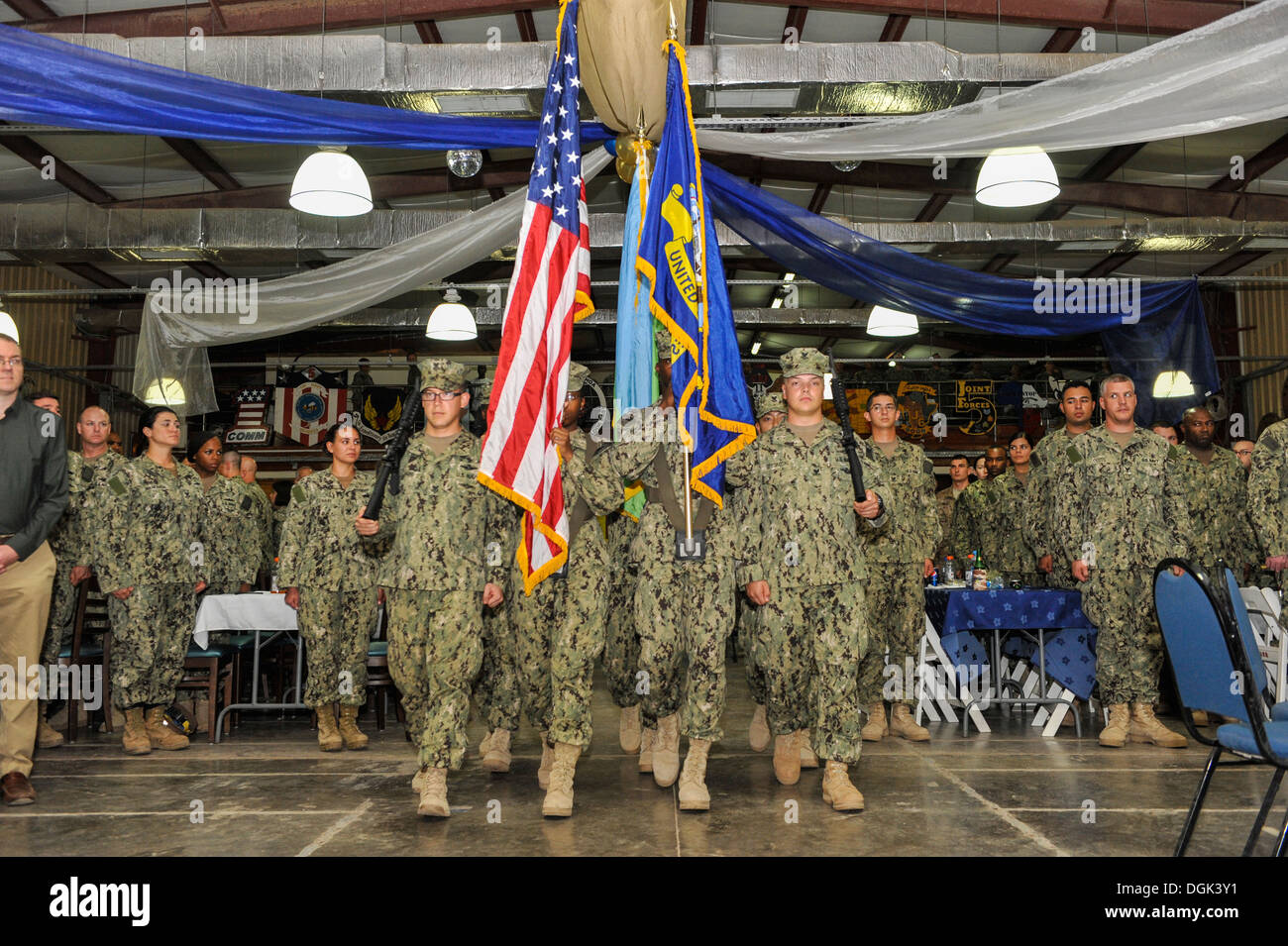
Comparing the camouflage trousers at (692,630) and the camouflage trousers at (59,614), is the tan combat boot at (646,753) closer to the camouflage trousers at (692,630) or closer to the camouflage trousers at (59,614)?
the camouflage trousers at (692,630)

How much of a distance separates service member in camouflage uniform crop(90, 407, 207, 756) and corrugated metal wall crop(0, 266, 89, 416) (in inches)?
364

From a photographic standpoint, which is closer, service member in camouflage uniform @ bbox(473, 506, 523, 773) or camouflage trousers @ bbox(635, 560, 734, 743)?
camouflage trousers @ bbox(635, 560, 734, 743)

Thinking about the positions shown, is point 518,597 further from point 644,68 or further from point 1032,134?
point 1032,134

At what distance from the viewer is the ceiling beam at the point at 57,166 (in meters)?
9.84

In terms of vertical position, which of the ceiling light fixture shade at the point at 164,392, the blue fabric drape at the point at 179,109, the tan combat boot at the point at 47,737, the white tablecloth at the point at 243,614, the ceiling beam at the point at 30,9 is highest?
the ceiling beam at the point at 30,9

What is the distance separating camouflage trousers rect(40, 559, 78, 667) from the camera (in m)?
6.99

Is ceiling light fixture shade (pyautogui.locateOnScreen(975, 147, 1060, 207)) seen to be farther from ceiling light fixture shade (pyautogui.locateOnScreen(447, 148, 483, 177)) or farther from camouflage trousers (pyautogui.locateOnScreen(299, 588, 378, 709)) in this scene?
camouflage trousers (pyautogui.locateOnScreen(299, 588, 378, 709))

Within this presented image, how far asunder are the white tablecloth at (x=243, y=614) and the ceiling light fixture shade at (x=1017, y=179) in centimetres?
590

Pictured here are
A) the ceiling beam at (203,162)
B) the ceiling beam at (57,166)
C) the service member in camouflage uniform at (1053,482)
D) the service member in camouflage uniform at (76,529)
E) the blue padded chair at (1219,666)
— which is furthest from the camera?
the ceiling beam at (203,162)

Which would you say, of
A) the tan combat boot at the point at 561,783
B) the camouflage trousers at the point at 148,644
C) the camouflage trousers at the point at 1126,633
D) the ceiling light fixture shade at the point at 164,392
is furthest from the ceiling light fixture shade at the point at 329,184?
the camouflage trousers at the point at 1126,633

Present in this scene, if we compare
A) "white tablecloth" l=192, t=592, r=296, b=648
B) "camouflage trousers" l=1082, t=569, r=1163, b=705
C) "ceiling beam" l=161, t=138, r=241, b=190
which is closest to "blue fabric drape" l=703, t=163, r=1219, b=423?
"camouflage trousers" l=1082, t=569, r=1163, b=705

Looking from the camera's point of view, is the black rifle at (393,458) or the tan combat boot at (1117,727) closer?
the black rifle at (393,458)

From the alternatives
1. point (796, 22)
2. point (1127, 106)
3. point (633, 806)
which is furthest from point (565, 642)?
point (796, 22)

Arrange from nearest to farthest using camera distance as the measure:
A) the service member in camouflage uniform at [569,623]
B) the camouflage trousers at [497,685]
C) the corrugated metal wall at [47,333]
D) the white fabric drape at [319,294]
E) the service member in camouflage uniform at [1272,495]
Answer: the service member in camouflage uniform at [569,623] < the camouflage trousers at [497,685] < the service member in camouflage uniform at [1272,495] < the white fabric drape at [319,294] < the corrugated metal wall at [47,333]
